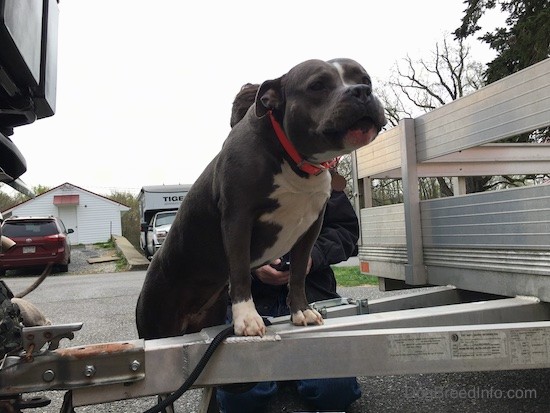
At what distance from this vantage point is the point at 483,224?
2.64m

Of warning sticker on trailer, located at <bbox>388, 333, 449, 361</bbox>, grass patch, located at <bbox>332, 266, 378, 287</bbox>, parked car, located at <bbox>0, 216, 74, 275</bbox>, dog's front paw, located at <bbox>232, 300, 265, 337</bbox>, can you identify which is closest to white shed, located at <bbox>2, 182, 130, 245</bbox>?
parked car, located at <bbox>0, 216, 74, 275</bbox>

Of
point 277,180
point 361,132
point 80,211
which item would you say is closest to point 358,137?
point 361,132

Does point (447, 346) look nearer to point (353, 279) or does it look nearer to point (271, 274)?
point (271, 274)

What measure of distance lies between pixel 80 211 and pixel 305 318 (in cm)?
3986

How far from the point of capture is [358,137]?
5.84 ft

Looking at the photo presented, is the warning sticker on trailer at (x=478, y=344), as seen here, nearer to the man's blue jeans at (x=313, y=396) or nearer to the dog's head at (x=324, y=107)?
the dog's head at (x=324, y=107)

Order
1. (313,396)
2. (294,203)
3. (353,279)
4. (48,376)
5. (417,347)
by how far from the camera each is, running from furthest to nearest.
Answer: (353,279) → (313,396) → (294,203) → (417,347) → (48,376)

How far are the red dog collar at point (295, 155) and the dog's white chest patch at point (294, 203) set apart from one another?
0.12 ft

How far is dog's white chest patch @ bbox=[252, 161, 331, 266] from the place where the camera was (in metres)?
1.96

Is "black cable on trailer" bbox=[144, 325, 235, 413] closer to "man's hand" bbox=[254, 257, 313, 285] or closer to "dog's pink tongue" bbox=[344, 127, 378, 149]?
"dog's pink tongue" bbox=[344, 127, 378, 149]

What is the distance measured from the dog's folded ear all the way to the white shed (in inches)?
1508

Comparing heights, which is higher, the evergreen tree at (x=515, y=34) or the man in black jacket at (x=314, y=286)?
the evergreen tree at (x=515, y=34)

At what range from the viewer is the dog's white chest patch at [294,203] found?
196 cm

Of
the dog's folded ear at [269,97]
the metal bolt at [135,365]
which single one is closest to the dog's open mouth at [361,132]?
the dog's folded ear at [269,97]
